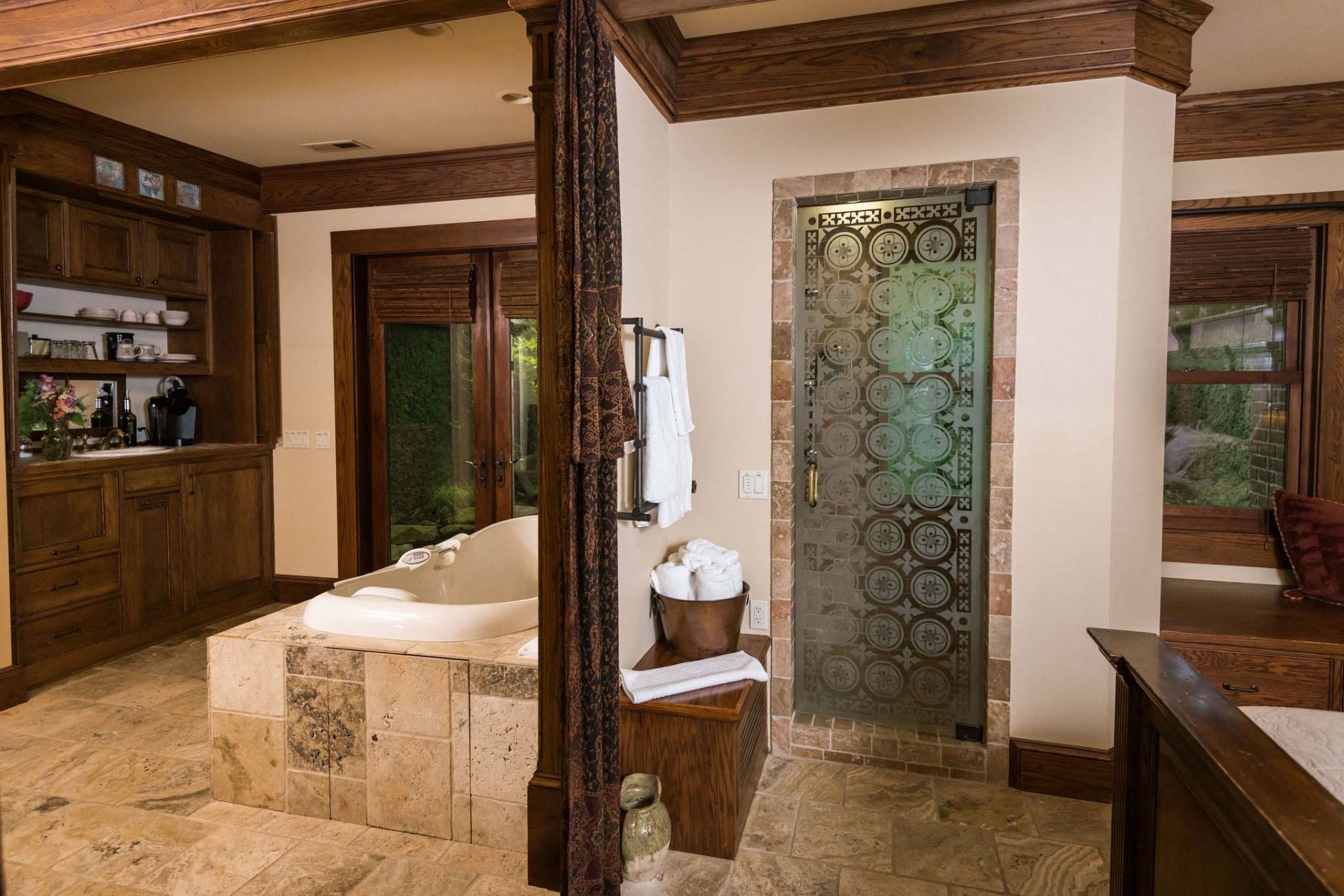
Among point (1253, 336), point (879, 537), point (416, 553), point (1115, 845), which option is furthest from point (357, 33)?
point (1253, 336)

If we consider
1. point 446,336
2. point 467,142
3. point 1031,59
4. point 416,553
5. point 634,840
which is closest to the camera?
point 634,840

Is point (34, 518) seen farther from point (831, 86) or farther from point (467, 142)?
point (831, 86)

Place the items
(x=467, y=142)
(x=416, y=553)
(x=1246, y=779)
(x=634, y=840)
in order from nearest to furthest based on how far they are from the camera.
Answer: (x=1246, y=779) → (x=634, y=840) → (x=416, y=553) → (x=467, y=142)

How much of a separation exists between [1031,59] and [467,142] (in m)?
2.82

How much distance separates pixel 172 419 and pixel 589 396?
377cm

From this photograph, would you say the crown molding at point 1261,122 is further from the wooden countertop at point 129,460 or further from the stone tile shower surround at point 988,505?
the wooden countertop at point 129,460

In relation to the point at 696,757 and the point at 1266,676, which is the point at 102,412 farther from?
the point at 1266,676

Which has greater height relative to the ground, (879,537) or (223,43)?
(223,43)

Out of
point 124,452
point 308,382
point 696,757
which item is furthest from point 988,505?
point 124,452

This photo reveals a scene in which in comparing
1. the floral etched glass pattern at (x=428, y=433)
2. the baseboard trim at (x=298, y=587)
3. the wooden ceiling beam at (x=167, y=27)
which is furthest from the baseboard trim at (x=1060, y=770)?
the baseboard trim at (x=298, y=587)

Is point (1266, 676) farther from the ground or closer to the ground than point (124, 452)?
closer to the ground

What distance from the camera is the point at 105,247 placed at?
4.04 meters

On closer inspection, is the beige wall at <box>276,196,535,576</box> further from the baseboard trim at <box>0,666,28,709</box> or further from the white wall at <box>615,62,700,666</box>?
the white wall at <box>615,62,700,666</box>

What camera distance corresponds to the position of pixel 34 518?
3.51 meters
